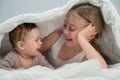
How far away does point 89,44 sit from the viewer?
1.05m

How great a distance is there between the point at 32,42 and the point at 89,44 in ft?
0.63

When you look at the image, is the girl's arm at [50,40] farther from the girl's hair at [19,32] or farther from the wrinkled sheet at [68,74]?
the wrinkled sheet at [68,74]

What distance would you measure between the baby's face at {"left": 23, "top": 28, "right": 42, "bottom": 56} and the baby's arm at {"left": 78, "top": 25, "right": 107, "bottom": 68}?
0.47 ft

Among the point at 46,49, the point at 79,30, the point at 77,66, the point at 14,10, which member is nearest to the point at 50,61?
the point at 46,49

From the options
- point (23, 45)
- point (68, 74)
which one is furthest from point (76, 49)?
point (68, 74)

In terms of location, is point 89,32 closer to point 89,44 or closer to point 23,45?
point 89,44

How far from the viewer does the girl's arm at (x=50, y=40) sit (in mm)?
1167

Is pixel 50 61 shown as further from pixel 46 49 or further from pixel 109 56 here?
pixel 109 56

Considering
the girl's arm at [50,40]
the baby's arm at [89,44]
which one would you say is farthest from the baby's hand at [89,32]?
the girl's arm at [50,40]

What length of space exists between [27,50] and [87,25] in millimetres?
229

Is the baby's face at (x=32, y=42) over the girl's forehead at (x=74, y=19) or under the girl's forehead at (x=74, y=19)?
under

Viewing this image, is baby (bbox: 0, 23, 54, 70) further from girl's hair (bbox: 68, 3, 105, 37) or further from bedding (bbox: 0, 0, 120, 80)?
girl's hair (bbox: 68, 3, 105, 37)

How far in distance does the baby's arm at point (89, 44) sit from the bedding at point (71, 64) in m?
0.04

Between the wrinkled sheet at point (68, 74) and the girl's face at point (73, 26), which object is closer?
the wrinkled sheet at point (68, 74)
